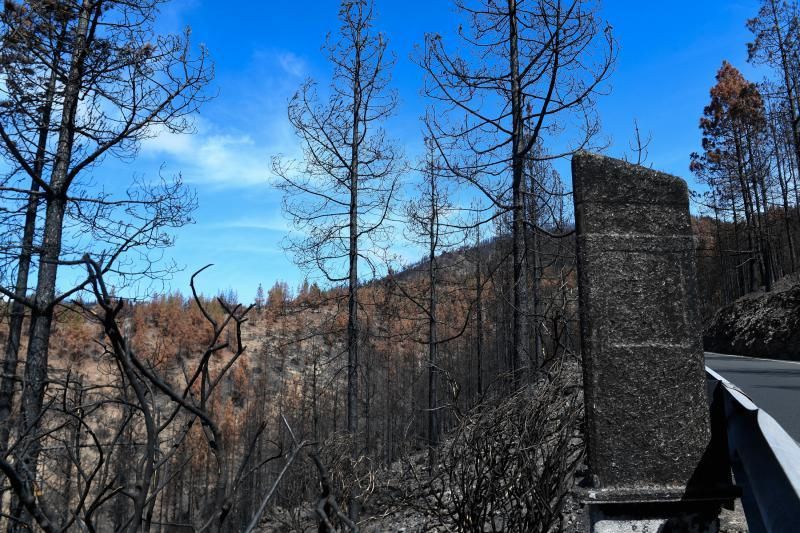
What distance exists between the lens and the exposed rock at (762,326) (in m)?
18.5

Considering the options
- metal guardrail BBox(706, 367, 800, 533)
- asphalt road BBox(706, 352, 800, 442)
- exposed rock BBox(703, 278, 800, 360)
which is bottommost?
asphalt road BBox(706, 352, 800, 442)

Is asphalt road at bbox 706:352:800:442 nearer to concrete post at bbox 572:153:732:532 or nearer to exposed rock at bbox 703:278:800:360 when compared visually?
concrete post at bbox 572:153:732:532

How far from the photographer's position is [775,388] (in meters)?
9.55

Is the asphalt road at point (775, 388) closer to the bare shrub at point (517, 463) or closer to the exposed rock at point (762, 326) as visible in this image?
the bare shrub at point (517, 463)

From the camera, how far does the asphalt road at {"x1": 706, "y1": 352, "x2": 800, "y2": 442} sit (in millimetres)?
6887

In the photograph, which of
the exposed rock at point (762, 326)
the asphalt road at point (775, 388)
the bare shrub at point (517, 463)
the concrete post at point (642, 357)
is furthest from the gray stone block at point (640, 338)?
the exposed rock at point (762, 326)

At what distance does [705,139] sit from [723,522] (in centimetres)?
3327

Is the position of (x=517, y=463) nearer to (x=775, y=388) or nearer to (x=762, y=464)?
(x=762, y=464)

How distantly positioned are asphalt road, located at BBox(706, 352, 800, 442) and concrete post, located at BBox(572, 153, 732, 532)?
3851 millimetres

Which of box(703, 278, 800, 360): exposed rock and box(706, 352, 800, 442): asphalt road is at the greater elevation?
box(703, 278, 800, 360): exposed rock

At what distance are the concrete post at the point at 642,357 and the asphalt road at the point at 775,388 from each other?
3.85 meters

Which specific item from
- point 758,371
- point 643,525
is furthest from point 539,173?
point 643,525

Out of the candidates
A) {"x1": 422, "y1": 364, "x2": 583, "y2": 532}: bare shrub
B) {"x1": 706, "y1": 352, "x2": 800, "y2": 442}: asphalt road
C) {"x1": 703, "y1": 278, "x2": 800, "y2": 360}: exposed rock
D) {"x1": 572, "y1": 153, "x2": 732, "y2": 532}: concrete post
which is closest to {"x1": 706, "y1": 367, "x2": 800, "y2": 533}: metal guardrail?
{"x1": 572, "y1": 153, "x2": 732, "y2": 532}: concrete post

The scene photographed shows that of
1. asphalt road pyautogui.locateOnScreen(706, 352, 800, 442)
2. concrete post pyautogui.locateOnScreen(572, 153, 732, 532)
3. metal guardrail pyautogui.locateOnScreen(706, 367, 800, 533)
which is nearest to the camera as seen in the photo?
metal guardrail pyautogui.locateOnScreen(706, 367, 800, 533)
